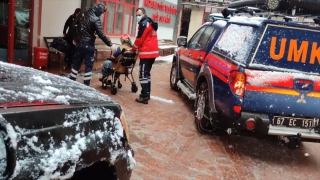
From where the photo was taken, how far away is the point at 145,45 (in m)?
6.74

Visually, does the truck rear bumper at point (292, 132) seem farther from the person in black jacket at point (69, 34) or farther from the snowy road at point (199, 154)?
the person in black jacket at point (69, 34)

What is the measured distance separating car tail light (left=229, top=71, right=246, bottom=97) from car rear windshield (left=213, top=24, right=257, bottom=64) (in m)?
0.19

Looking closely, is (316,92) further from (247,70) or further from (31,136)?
(31,136)

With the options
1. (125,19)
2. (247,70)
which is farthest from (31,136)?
(125,19)

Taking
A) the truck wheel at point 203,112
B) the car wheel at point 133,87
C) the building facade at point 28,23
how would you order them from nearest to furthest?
the truck wheel at point 203,112
the car wheel at point 133,87
the building facade at point 28,23

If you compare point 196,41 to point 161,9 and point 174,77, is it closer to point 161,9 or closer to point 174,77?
point 174,77

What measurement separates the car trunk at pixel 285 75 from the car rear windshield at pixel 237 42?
0.15 m

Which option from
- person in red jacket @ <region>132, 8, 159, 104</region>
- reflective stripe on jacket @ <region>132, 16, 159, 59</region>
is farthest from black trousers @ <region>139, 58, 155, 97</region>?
reflective stripe on jacket @ <region>132, 16, 159, 59</region>

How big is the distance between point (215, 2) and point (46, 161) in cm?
2638

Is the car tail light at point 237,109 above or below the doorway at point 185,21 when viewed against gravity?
below

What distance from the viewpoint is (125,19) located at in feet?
50.4

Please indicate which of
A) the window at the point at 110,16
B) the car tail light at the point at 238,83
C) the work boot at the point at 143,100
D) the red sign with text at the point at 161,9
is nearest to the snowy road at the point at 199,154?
the work boot at the point at 143,100

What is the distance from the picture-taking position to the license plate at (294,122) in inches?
173

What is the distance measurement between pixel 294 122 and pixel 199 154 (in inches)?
51.4
